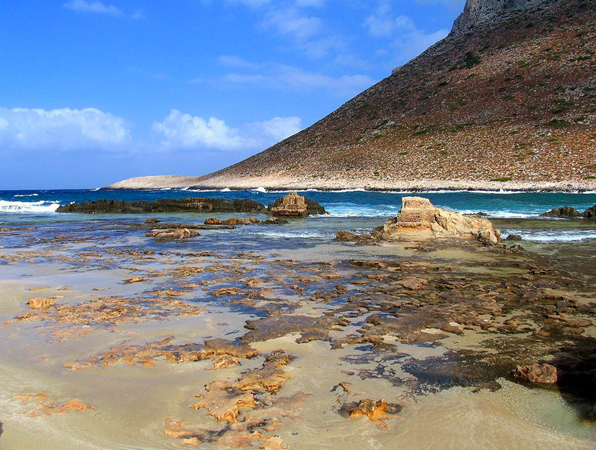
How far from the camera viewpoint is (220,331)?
531cm

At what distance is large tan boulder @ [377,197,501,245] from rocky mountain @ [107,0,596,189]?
1335 inches

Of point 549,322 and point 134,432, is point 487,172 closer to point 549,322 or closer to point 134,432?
point 549,322

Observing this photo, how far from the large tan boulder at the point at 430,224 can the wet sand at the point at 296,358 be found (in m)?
4.40

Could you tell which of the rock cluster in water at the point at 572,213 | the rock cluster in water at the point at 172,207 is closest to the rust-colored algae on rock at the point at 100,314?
the rock cluster in water at the point at 572,213

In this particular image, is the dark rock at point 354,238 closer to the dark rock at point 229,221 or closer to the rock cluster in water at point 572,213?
the dark rock at point 229,221

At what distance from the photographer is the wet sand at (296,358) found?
320 cm

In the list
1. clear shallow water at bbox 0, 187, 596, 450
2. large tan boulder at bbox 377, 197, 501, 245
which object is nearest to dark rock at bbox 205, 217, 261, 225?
large tan boulder at bbox 377, 197, 501, 245

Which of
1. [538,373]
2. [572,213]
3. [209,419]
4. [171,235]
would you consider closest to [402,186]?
[572,213]

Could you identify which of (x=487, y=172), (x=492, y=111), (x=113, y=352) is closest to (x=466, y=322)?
(x=113, y=352)

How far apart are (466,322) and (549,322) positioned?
3.09ft

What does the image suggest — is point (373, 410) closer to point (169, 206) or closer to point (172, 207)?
point (172, 207)

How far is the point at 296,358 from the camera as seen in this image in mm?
4469

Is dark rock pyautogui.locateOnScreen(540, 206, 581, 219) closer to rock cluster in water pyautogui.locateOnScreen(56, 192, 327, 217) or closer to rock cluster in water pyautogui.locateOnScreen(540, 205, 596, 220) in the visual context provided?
rock cluster in water pyautogui.locateOnScreen(540, 205, 596, 220)

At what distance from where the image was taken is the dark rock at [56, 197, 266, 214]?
97.2 ft
